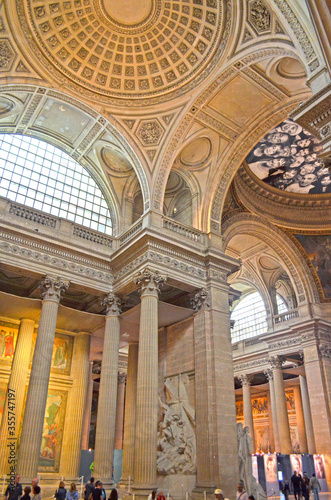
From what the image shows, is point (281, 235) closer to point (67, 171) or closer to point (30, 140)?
point (67, 171)

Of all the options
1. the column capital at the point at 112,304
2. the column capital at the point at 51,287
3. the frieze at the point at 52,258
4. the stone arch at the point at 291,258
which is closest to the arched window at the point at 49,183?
the frieze at the point at 52,258

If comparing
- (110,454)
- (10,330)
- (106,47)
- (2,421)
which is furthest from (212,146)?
(2,421)

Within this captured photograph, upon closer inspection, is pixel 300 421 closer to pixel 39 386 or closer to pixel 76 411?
pixel 76 411

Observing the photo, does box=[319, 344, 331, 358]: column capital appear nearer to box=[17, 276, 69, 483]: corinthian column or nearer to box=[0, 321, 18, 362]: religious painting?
box=[17, 276, 69, 483]: corinthian column

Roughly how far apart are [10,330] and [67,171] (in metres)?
7.30

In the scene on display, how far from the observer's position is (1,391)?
15.1 metres

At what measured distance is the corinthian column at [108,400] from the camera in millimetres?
12922

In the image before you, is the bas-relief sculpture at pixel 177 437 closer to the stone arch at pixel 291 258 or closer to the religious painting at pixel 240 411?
the stone arch at pixel 291 258

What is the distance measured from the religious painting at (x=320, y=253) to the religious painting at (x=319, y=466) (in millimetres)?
9121

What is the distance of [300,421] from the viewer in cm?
2706

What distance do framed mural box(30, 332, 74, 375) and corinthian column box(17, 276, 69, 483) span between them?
3661 mm

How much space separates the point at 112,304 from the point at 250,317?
58.3ft

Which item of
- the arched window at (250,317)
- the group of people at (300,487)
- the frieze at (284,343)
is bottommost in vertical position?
the group of people at (300,487)

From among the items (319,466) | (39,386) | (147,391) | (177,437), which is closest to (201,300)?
(147,391)
